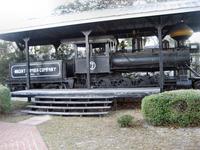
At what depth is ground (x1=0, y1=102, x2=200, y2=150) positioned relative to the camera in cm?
627

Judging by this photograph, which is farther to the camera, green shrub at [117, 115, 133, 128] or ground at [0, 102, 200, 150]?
green shrub at [117, 115, 133, 128]

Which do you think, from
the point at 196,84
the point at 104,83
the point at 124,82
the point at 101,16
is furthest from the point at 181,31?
the point at 104,83

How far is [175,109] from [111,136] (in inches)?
76.5

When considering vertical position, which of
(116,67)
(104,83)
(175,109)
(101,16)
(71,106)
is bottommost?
(71,106)

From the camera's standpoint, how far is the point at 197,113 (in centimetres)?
776

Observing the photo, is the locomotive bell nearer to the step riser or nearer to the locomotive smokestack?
the locomotive smokestack

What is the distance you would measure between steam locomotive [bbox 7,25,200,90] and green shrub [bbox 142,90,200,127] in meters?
5.85

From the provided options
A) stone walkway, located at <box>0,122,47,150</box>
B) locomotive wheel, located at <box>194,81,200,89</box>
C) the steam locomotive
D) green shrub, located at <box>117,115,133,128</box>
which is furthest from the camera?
locomotive wheel, located at <box>194,81,200,89</box>

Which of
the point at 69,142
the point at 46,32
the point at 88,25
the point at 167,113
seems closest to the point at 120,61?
the point at 88,25

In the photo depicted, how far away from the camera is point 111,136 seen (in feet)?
23.5

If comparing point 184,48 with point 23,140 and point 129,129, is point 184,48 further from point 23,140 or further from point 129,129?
point 23,140

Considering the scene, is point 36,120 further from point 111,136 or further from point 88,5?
point 88,5

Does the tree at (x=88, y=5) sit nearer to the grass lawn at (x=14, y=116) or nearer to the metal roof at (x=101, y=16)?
the metal roof at (x=101, y=16)

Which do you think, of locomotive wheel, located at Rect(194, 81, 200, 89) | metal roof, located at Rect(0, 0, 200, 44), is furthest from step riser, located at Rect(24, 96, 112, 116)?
locomotive wheel, located at Rect(194, 81, 200, 89)
